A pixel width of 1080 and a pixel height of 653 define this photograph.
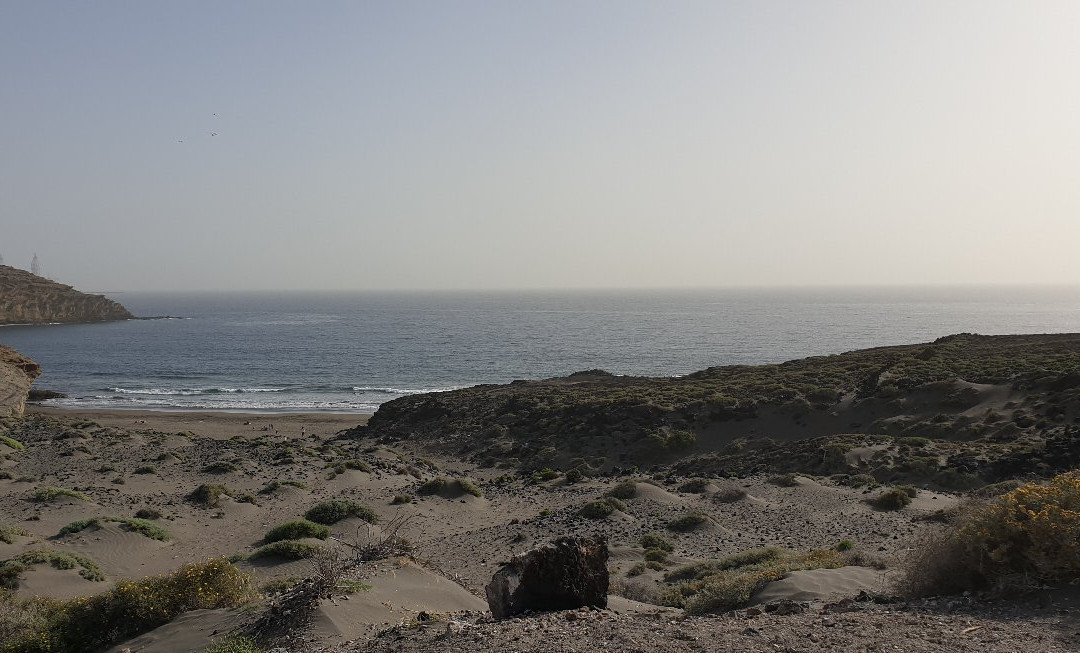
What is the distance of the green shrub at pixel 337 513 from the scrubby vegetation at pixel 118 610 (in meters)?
10.2

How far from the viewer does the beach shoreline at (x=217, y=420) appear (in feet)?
161

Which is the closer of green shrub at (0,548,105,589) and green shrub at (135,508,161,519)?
green shrub at (0,548,105,589)

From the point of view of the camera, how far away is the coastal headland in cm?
853

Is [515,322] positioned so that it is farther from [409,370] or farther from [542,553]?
[542,553]

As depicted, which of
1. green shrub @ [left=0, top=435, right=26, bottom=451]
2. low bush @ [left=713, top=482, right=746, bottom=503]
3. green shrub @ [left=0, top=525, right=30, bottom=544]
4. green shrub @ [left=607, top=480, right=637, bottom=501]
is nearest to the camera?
green shrub @ [left=0, top=525, right=30, bottom=544]

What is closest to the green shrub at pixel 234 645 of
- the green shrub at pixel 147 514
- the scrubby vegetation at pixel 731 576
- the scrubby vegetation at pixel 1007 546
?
the scrubby vegetation at pixel 731 576

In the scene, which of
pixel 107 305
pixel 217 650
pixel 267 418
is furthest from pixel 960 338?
pixel 107 305

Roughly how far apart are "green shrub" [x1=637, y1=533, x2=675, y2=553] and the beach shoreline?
108 feet

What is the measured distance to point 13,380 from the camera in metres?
48.8

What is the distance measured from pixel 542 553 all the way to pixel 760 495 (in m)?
16.5

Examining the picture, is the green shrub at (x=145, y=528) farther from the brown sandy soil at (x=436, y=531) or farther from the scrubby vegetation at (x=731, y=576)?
the scrubby vegetation at (x=731, y=576)

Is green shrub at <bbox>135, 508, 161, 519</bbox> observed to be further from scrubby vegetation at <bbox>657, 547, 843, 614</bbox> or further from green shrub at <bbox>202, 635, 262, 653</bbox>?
scrubby vegetation at <bbox>657, 547, 843, 614</bbox>

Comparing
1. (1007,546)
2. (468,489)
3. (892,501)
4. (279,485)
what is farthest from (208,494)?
(1007,546)

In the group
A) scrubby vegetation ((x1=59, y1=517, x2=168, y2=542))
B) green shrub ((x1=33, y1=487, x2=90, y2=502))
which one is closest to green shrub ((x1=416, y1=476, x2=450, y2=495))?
scrubby vegetation ((x1=59, y1=517, x2=168, y2=542))
